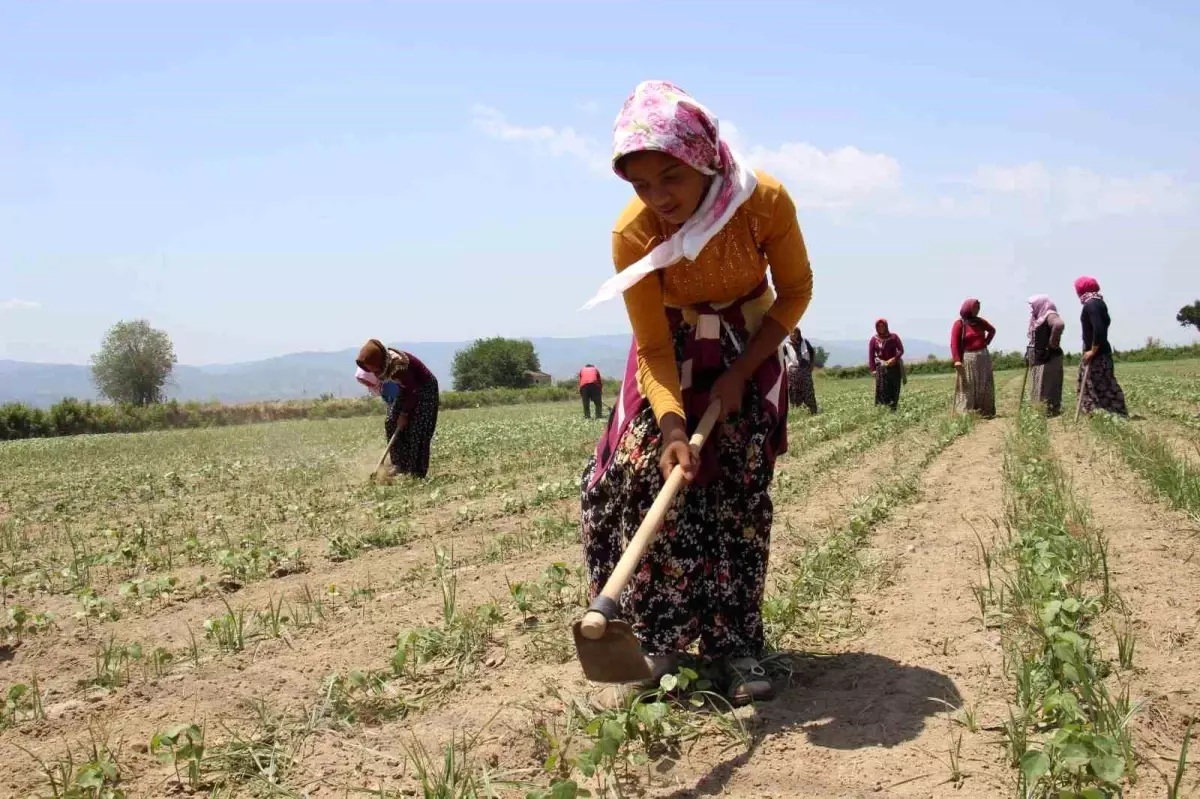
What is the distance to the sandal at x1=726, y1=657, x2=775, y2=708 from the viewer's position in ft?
9.46

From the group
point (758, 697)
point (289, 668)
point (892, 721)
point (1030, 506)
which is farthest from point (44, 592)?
point (1030, 506)

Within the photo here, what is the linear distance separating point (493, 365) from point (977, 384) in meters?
83.0

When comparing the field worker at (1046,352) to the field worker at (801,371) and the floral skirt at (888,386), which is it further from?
the field worker at (801,371)

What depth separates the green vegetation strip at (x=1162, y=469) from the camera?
4.99 metres

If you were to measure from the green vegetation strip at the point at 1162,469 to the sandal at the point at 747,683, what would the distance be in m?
2.88

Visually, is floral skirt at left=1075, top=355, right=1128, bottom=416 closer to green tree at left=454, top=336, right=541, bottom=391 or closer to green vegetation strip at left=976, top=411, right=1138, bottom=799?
green vegetation strip at left=976, top=411, right=1138, bottom=799

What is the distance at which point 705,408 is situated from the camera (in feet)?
9.99

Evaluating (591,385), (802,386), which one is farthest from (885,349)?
(591,385)

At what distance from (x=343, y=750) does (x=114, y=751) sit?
0.65 meters

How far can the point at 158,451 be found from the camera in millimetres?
18750

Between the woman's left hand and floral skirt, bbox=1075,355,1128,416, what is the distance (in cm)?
1038

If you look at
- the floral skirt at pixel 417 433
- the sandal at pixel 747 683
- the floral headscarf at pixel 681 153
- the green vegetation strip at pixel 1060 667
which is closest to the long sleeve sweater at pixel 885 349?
the floral skirt at pixel 417 433

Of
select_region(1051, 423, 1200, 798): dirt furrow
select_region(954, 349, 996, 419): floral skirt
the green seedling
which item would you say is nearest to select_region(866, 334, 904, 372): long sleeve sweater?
select_region(954, 349, 996, 419): floral skirt

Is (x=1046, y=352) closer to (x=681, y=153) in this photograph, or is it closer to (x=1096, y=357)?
(x=1096, y=357)
